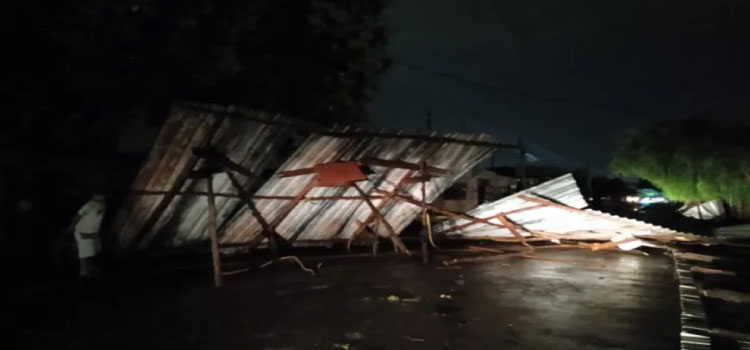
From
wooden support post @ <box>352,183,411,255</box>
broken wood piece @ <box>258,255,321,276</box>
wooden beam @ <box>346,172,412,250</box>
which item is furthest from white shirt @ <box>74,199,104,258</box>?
wooden beam @ <box>346,172,412,250</box>

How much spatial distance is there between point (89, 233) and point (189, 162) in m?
1.83

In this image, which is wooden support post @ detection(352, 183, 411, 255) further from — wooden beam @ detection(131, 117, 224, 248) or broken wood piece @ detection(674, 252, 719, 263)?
broken wood piece @ detection(674, 252, 719, 263)

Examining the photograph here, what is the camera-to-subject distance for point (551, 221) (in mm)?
10828

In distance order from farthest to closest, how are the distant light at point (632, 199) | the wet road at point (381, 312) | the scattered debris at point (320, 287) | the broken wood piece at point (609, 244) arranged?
1. the distant light at point (632, 199)
2. the broken wood piece at point (609, 244)
3. the scattered debris at point (320, 287)
4. the wet road at point (381, 312)

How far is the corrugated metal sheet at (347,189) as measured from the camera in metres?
8.24

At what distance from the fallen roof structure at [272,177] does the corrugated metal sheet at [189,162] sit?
0.04 feet

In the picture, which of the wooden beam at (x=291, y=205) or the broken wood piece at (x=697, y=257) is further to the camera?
the broken wood piece at (x=697, y=257)

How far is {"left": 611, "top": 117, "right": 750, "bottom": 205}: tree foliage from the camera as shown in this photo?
68.4ft

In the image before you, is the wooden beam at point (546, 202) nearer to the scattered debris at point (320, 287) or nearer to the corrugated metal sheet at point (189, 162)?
the scattered debris at point (320, 287)

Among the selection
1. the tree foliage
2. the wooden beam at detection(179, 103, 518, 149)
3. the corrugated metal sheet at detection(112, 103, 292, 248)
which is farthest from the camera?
the tree foliage

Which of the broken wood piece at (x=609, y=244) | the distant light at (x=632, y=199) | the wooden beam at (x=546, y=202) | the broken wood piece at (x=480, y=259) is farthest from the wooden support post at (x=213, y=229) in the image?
the distant light at (x=632, y=199)

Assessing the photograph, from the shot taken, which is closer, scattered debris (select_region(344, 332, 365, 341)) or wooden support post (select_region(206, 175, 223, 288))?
scattered debris (select_region(344, 332, 365, 341))

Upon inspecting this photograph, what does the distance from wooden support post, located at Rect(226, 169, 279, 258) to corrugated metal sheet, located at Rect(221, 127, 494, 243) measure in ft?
0.30

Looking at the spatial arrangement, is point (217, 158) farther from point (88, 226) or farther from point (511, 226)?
point (511, 226)
